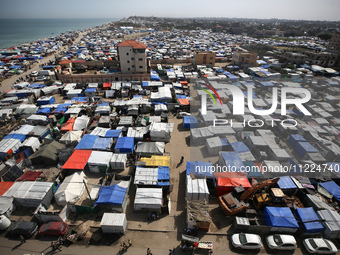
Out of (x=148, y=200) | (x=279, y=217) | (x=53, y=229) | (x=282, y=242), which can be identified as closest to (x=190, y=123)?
(x=148, y=200)

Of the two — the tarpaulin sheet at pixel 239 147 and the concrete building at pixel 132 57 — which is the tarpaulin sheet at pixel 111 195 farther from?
the concrete building at pixel 132 57

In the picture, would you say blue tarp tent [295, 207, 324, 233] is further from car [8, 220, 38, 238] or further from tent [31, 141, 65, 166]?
tent [31, 141, 65, 166]

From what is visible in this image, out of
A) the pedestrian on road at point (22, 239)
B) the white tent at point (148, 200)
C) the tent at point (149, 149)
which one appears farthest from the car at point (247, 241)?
the pedestrian on road at point (22, 239)

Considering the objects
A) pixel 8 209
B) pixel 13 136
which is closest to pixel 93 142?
pixel 8 209

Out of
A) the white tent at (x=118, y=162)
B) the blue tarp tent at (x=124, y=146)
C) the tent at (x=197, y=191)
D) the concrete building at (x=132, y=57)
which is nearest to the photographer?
the tent at (x=197, y=191)

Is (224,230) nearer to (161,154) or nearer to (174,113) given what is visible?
(161,154)

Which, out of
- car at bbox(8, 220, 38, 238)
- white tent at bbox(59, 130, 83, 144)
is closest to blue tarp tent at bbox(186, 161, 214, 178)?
car at bbox(8, 220, 38, 238)
